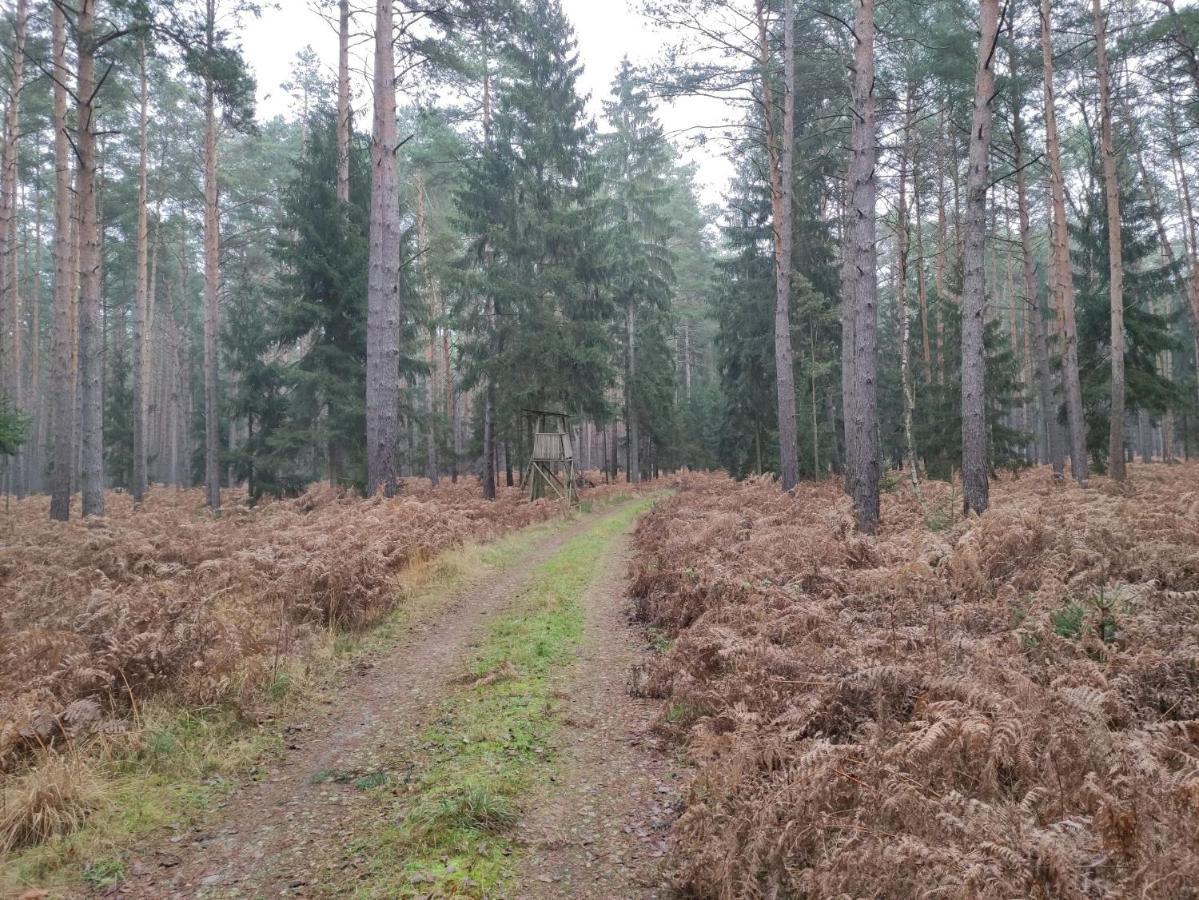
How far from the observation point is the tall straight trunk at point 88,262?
12938 millimetres

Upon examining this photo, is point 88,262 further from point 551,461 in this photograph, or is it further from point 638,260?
point 638,260

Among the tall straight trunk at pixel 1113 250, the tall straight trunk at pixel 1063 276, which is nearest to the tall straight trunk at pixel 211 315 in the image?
the tall straight trunk at pixel 1063 276

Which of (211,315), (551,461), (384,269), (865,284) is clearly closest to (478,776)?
(865,284)

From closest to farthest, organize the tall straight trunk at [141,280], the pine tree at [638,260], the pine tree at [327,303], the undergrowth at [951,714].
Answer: the undergrowth at [951,714]
the pine tree at [327,303]
the tall straight trunk at [141,280]
the pine tree at [638,260]

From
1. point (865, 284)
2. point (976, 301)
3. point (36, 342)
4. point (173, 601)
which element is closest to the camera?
point (173, 601)

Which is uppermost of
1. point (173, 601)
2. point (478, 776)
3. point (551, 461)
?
point (551, 461)

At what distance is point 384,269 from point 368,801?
12106mm

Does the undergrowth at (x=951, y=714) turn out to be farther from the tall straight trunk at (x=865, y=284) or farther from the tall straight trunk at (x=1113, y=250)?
A: the tall straight trunk at (x=1113, y=250)

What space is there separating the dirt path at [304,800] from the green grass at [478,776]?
263mm

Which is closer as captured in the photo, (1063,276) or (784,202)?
(1063,276)

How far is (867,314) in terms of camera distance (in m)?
10.8

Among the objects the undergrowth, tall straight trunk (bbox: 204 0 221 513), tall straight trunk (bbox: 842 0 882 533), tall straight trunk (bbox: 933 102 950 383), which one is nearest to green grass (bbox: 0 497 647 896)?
the undergrowth

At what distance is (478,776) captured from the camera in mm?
4137

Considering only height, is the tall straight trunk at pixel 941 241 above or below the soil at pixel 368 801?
above
